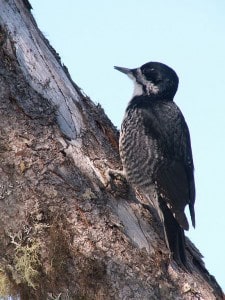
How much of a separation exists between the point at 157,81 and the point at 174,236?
1.77 meters

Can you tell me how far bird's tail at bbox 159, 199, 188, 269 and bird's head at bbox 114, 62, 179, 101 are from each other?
1251mm

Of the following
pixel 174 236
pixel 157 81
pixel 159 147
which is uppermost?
pixel 157 81

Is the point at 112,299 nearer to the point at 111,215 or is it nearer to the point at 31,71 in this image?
the point at 111,215

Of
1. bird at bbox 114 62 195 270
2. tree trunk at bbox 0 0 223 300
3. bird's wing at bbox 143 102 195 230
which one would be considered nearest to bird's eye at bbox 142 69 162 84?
bird at bbox 114 62 195 270

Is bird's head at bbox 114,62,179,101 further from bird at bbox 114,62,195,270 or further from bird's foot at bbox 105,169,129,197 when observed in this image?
bird's foot at bbox 105,169,129,197

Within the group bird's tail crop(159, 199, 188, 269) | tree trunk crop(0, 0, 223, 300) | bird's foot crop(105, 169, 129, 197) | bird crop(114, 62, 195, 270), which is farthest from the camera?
bird crop(114, 62, 195, 270)

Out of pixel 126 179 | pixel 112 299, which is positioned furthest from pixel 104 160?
pixel 112 299

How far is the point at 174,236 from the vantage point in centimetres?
348

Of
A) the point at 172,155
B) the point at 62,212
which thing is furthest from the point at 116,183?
the point at 172,155

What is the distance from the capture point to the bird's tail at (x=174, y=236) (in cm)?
336

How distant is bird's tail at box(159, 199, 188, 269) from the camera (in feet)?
11.0

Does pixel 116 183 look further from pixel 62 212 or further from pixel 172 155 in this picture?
pixel 172 155

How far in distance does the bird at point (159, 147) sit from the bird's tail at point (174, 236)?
0.01m

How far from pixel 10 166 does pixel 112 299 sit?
3.28 feet
